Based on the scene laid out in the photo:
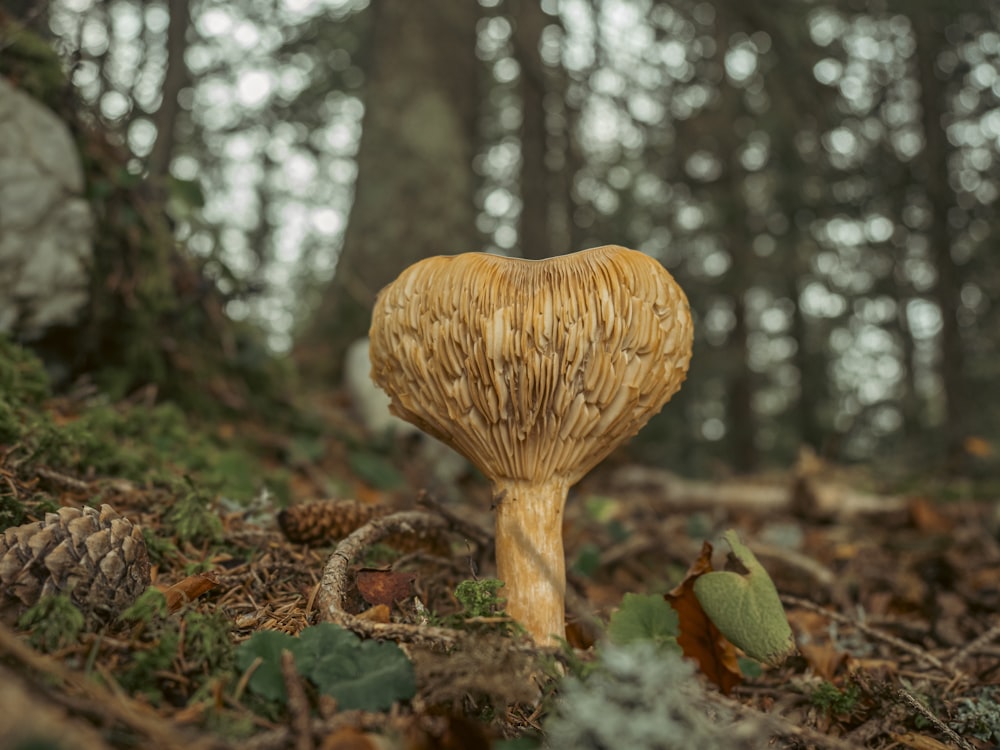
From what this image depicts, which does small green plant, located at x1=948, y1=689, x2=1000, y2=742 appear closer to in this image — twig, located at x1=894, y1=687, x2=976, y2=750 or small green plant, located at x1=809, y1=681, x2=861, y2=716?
twig, located at x1=894, y1=687, x2=976, y2=750

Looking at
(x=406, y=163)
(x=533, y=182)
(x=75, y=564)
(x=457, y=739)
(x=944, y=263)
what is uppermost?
(x=406, y=163)

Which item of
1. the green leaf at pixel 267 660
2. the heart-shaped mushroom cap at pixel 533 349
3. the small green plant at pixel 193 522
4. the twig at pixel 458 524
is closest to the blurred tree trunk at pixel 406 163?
the small green plant at pixel 193 522

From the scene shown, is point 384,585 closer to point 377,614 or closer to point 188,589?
point 377,614

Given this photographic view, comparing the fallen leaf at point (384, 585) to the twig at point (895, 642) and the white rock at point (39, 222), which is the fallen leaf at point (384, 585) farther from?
the white rock at point (39, 222)

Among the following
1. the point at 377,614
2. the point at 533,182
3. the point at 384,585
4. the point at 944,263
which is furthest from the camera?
the point at 944,263

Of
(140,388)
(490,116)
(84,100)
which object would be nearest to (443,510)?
(140,388)

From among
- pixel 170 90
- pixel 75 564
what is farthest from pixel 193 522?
pixel 170 90
